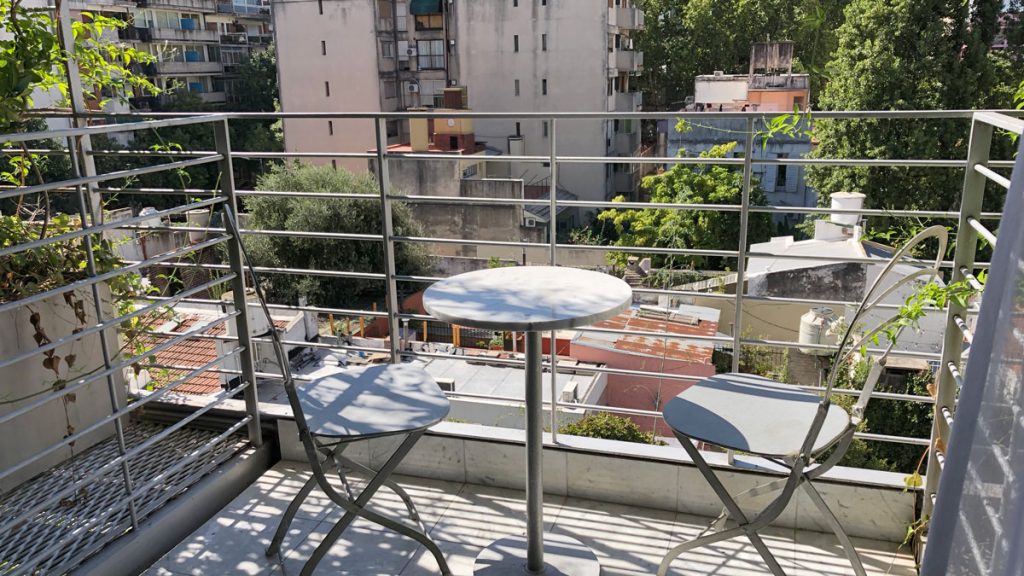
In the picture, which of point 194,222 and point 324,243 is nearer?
point 194,222

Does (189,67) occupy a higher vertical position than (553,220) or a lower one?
higher

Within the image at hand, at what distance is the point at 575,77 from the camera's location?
26.3 m

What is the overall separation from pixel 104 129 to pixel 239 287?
0.96 meters

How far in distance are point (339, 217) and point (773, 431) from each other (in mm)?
17523

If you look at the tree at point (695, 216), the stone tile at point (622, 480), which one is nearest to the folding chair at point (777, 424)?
the stone tile at point (622, 480)

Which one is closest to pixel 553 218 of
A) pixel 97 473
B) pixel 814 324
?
pixel 97 473

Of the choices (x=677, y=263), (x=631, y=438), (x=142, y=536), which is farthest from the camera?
(x=677, y=263)

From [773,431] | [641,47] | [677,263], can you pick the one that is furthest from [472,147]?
[773,431]

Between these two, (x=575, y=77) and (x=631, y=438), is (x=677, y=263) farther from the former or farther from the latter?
(x=631, y=438)

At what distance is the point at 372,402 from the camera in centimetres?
244

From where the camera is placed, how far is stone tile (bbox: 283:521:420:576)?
8.93 ft

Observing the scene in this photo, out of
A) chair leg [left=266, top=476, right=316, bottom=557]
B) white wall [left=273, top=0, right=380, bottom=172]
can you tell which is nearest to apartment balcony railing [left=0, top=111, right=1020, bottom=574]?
chair leg [left=266, top=476, right=316, bottom=557]

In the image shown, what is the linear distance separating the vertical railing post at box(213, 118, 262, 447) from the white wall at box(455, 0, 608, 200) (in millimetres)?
22386

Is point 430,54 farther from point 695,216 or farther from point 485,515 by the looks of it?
point 485,515
